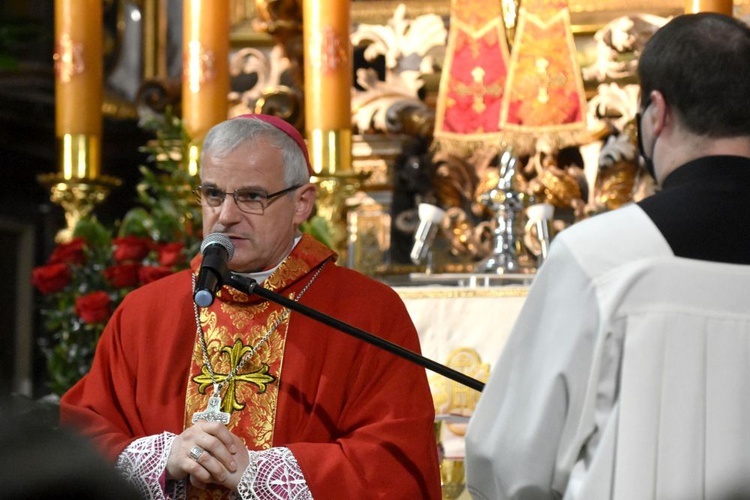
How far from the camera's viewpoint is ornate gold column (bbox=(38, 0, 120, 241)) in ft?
17.6

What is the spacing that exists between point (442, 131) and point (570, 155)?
60cm

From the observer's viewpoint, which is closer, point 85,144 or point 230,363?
point 230,363

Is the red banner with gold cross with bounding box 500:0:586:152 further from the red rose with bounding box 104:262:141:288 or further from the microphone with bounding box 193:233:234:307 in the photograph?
the microphone with bounding box 193:233:234:307

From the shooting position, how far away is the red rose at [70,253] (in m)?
4.90

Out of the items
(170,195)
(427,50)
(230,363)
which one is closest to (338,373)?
(230,363)

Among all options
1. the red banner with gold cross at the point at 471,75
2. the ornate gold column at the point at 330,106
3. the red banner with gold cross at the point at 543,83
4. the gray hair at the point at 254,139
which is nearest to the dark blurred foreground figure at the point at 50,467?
the gray hair at the point at 254,139

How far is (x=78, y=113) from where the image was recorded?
5438 mm

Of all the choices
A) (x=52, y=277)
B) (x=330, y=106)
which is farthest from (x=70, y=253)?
(x=330, y=106)

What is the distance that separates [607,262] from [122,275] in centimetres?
291

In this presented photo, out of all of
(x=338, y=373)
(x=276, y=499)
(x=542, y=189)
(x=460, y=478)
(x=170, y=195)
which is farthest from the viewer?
(x=542, y=189)

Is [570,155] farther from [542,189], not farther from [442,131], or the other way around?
[442,131]

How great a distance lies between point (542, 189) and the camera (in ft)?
17.3

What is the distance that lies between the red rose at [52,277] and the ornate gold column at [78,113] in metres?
0.41

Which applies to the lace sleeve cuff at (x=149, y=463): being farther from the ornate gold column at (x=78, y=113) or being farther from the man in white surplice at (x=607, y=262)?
the ornate gold column at (x=78, y=113)
